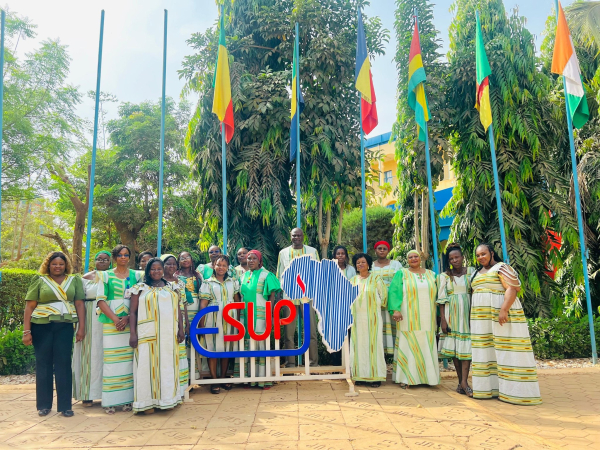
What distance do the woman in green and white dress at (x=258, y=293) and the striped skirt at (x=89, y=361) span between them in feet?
5.34

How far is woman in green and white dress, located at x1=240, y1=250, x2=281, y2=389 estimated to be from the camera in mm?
5215

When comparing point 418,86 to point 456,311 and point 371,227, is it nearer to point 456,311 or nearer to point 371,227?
point 456,311

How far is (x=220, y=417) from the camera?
13.5ft

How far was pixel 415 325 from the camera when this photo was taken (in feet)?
16.8

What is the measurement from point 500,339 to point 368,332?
1.48 m

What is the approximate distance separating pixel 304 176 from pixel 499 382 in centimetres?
499

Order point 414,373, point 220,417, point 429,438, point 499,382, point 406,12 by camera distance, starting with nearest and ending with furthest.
A: point 429,438 < point 220,417 < point 499,382 < point 414,373 < point 406,12

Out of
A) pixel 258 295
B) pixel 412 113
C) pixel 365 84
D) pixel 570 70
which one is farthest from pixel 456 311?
pixel 412 113

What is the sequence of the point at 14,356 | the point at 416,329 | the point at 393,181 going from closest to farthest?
the point at 416,329
the point at 14,356
the point at 393,181

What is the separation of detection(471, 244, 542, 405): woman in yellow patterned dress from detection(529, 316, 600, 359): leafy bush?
3.36 m

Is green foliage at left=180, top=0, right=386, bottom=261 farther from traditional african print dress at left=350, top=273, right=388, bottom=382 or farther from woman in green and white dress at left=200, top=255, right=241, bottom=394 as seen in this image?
traditional african print dress at left=350, top=273, right=388, bottom=382

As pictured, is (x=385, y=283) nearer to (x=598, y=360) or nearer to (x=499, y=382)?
(x=499, y=382)

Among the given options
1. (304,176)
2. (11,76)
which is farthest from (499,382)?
(11,76)

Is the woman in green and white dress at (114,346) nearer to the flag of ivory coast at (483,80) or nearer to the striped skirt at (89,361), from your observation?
the striped skirt at (89,361)
